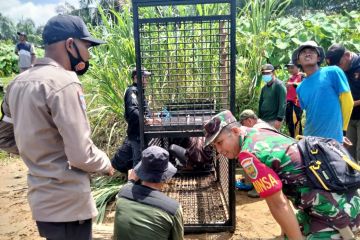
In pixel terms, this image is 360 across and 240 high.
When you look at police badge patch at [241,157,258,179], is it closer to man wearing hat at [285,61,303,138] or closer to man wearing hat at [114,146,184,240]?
man wearing hat at [114,146,184,240]

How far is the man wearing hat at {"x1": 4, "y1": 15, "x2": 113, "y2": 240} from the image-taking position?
6.32 ft

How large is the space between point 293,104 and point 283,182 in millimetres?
4446

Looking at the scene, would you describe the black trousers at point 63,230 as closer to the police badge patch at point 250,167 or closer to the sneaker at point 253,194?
the police badge patch at point 250,167

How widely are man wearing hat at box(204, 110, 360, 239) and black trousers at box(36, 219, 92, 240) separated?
2.93 feet

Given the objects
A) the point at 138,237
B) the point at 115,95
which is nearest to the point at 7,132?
the point at 138,237

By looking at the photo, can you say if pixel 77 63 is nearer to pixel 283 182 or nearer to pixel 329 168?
pixel 283 182

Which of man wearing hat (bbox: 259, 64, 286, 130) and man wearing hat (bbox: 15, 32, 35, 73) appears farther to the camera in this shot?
man wearing hat (bbox: 15, 32, 35, 73)

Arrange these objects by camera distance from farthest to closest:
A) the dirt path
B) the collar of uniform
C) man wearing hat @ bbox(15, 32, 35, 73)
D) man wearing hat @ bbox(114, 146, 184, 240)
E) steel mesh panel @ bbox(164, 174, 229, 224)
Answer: man wearing hat @ bbox(15, 32, 35, 73) < steel mesh panel @ bbox(164, 174, 229, 224) < the dirt path < man wearing hat @ bbox(114, 146, 184, 240) < the collar of uniform

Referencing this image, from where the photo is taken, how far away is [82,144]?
1951 millimetres

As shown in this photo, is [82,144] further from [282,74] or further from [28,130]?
[282,74]

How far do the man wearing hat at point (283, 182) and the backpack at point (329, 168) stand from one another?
0.12ft

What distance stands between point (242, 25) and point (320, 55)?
174 inches

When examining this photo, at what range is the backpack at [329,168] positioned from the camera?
1.98 m

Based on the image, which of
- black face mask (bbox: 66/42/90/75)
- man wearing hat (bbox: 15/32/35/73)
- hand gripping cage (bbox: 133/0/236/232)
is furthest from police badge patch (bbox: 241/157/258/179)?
man wearing hat (bbox: 15/32/35/73)
